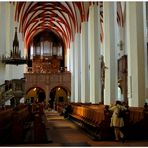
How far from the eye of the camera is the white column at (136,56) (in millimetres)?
13555

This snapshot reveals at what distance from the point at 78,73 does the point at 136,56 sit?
19.2 m

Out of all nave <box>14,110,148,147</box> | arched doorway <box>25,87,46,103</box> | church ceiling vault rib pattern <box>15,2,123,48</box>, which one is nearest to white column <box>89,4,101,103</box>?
church ceiling vault rib pattern <box>15,2,123,48</box>

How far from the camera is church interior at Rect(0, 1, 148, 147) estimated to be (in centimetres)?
A: 1120

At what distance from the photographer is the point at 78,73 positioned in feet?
107

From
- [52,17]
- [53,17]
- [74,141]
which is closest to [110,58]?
[74,141]

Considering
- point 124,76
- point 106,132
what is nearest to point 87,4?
point 124,76

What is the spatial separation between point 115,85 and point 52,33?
3205cm

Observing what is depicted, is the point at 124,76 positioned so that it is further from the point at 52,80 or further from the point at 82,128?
the point at 52,80

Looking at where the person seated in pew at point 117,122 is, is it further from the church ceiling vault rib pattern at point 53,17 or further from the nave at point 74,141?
the church ceiling vault rib pattern at point 53,17

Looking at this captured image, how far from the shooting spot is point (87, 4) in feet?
86.1

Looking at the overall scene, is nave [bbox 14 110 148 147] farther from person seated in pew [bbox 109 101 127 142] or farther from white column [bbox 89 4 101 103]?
white column [bbox 89 4 101 103]

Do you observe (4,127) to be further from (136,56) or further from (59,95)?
(59,95)

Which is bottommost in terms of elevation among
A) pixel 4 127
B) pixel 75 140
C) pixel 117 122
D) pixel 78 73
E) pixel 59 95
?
pixel 75 140

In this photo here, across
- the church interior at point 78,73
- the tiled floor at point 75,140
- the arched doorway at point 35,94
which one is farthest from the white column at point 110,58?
the arched doorway at point 35,94
